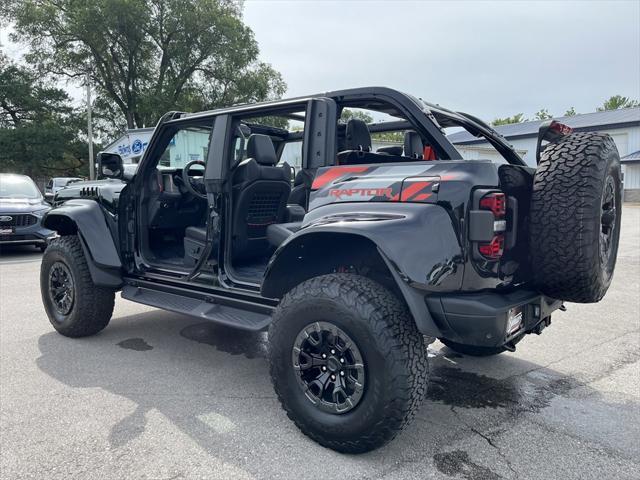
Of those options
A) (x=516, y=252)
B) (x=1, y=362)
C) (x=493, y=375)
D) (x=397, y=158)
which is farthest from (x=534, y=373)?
(x=1, y=362)

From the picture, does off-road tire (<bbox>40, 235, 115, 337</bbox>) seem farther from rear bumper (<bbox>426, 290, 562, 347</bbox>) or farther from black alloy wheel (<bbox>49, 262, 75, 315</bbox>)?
rear bumper (<bbox>426, 290, 562, 347</bbox>)

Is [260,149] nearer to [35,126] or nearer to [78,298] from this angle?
[78,298]

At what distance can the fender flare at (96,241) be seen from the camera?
13.4 feet

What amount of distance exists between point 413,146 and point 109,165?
2.47 meters

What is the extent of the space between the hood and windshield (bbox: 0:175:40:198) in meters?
0.30

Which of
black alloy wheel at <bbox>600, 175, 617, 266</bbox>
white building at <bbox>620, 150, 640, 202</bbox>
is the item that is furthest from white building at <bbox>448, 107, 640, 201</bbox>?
black alloy wheel at <bbox>600, 175, 617, 266</bbox>

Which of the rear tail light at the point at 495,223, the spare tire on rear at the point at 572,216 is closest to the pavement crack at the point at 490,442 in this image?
the spare tire on rear at the point at 572,216

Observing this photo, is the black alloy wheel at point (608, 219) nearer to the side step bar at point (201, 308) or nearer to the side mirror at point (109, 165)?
the side step bar at point (201, 308)

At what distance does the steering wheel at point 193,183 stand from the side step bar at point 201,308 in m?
0.89

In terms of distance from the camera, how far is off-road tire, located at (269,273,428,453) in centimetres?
236

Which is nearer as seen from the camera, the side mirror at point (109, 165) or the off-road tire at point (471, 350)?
the off-road tire at point (471, 350)

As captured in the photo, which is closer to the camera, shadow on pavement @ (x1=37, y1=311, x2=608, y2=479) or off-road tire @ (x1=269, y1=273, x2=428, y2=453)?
off-road tire @ (x1=269, y1=273, x2=428, y2=453)

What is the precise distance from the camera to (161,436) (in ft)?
8.95

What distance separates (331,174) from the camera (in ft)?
9.36
